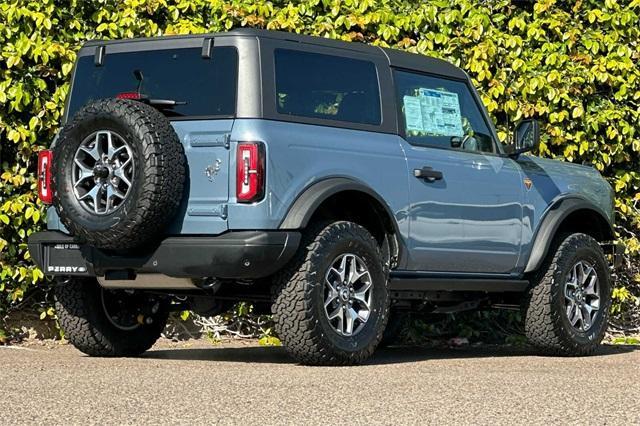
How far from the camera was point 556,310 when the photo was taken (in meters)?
9.92

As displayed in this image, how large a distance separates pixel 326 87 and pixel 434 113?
107 centimetres

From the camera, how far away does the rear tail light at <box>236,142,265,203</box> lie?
7.84m

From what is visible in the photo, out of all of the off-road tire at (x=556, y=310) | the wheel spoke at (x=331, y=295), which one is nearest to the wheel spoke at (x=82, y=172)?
the wheel spoke at (x=331, y=295)

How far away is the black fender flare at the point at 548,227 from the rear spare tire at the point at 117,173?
9.82ft

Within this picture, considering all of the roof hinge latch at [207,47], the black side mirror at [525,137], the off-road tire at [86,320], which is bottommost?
the off-road tire at [86,320]

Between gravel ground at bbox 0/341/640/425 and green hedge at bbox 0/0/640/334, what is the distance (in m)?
1.72

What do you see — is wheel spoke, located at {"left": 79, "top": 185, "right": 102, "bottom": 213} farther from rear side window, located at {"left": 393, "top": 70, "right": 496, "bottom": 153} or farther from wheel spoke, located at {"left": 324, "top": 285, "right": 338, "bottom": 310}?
rear side window, located at {"left": 393, "top": 70, "right": 496, "bottom": 153}

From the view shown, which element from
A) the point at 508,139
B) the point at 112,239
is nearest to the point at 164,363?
the point at 112,239

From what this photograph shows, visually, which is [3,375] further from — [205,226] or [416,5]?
[416,5]

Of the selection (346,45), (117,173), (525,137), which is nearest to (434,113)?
(525,137)

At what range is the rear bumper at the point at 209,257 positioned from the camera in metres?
7.82

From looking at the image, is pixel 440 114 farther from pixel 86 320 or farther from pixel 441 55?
pixel 86 320

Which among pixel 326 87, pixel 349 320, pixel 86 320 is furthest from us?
pixel 86 320

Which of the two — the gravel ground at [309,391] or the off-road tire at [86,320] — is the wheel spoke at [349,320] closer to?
the gravel ground at [309,391]
